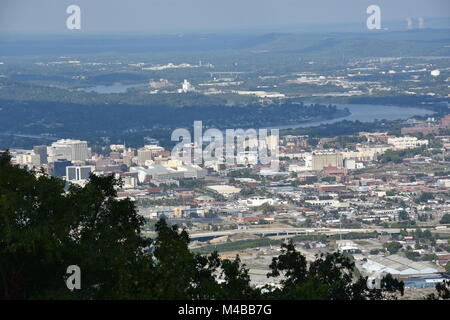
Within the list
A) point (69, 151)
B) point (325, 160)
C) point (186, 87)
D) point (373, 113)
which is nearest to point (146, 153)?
point (69, 151)

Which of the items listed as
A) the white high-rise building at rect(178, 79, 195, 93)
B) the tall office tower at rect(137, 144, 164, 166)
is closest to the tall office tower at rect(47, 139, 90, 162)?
the tall office tower at rect(137, 144, 164, 166)

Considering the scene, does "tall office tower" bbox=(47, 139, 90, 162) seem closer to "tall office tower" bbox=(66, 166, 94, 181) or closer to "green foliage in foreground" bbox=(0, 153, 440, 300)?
"tall office tower" bbox=(66, 166, 94, 181)

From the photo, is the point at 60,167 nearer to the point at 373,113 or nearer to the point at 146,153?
the point at 146,153

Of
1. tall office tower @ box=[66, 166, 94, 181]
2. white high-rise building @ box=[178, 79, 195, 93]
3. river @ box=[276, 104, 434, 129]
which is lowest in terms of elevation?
tall office tower @ box=[66, 166, 94, 181]

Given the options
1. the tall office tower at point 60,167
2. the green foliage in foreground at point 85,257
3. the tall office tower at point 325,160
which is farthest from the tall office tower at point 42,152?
the green foliage in foreground at point 85,257

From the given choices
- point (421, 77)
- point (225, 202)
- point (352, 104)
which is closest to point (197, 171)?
point (225, 202)

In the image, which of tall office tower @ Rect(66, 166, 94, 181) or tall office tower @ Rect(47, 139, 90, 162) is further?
tall office tower @ Rect(47, 139, 90, 162)

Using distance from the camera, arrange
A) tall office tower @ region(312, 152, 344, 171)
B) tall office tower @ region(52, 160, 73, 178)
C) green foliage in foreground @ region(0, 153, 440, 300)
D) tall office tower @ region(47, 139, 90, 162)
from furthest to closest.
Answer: tall office tower @ region(312, 152, 344, 171) < tall office tower @ region(47, 139, 90, 162) < tall office tower @ region(52, 160, 73, 178) < green foliage in foreground @ region(0, 153, 440, 300)
